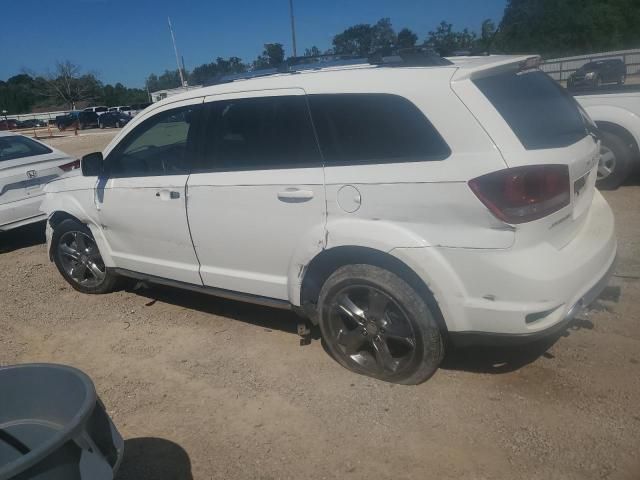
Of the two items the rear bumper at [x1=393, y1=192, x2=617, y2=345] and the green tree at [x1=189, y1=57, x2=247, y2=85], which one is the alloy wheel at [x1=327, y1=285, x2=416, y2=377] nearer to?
the rear bumper at [x1=393, y1=192, x2=617, y2=345]

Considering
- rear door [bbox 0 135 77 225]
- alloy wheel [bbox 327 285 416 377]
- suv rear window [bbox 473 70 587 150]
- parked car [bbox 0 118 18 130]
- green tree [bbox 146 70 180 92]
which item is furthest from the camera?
green tree [bbox 146 70 180 92]

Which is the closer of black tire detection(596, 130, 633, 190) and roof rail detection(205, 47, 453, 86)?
roof rail detection(205, 47, 453, 86)

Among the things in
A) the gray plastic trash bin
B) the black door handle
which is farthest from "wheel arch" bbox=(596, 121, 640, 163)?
the gray plastic trash bin

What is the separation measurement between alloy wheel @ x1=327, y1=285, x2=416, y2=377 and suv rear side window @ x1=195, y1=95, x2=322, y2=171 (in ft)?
2.83

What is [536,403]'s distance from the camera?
9.68ft

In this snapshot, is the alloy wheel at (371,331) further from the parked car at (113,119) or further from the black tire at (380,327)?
the parked car at (113,119)

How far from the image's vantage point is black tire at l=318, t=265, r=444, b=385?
2.94 meters

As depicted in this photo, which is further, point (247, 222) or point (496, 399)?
point (247, 222)

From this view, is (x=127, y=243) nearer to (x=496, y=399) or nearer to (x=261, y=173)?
(x=261, y=173)

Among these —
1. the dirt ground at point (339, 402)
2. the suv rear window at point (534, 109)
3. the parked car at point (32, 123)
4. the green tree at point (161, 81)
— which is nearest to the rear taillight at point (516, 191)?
the suv rear window at point (534, 109)

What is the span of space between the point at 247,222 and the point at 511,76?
183 cm

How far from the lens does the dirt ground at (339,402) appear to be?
2625 mm

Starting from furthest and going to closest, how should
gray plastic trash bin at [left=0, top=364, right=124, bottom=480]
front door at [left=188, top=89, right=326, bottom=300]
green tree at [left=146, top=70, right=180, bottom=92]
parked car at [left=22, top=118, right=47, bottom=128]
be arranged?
green tree at [left=146, top=70, right=180, bottom=92]
parked car at [left=22, top=118, right=47, bottom=128]
front door at [left=188, top=89, right=326, bottom=300]
gray plastic trash bin at [left=0, top=364, right=124, bottom=480]

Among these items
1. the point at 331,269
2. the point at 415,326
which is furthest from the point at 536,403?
the point at 331,269
